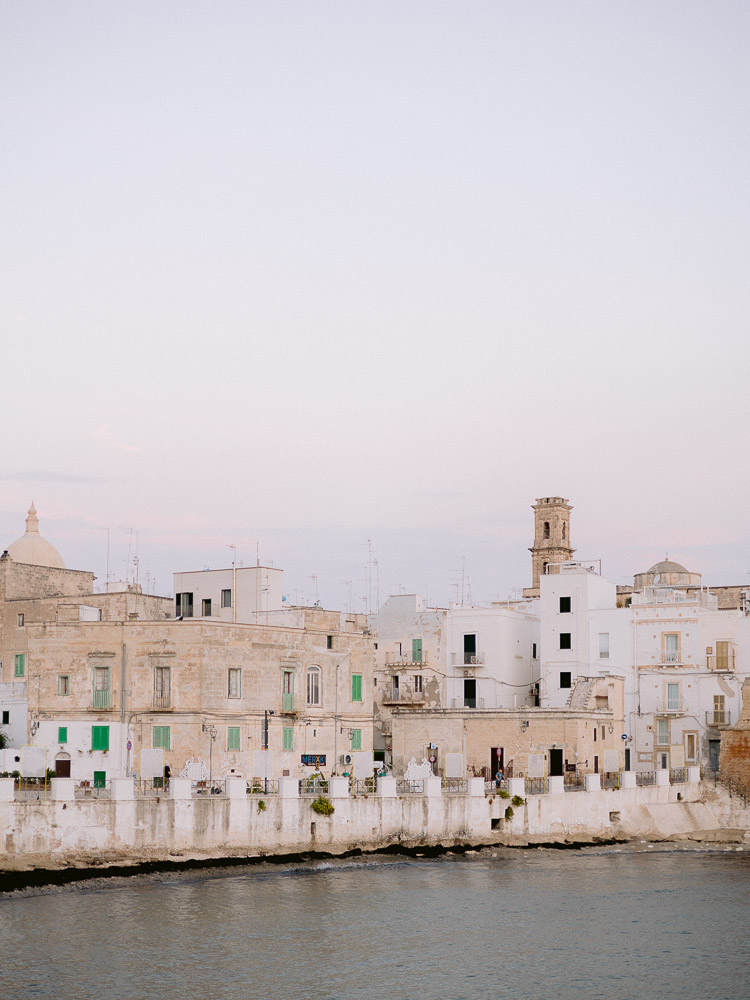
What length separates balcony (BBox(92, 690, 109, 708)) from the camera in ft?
199

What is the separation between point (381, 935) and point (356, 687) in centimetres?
2635

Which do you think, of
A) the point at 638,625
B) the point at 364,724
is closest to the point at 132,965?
the point at 364,724

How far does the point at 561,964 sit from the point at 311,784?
18.4 metres

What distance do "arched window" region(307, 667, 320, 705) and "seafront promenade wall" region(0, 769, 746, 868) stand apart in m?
8.40

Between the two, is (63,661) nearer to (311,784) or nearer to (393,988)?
(311,784)

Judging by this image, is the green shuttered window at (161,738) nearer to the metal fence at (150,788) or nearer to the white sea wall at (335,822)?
the metal fence at (150,788)

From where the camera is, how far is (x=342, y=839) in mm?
53781

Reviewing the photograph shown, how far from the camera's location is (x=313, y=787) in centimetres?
5488

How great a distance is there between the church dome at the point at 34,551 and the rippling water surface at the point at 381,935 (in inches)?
1220

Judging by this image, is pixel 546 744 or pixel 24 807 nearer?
pixel 24 807

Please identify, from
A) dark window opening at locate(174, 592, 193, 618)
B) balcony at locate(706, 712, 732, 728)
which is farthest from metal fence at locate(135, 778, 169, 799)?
balcony at locate(706, 712, 732, 728)

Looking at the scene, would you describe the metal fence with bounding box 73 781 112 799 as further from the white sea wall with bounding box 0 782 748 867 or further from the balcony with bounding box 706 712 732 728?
the balcony with bounding box 706 712 732 728

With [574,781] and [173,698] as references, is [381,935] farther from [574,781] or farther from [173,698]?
[574,781]

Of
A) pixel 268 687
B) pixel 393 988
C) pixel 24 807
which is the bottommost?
pixel 393 988
